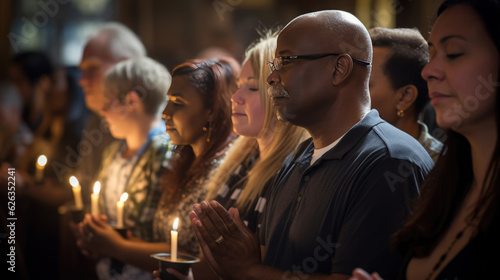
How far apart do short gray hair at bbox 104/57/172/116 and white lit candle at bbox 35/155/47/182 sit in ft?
3.25

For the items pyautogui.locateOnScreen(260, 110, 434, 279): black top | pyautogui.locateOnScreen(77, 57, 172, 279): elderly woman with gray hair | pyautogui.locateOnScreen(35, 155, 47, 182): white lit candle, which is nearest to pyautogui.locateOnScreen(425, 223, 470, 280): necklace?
pyautogui.locateOnScreen(260, 110, 434, 279): black top

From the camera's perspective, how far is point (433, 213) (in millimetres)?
1481

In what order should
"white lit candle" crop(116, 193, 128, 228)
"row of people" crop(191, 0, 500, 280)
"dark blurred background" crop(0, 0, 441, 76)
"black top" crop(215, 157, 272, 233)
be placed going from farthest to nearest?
"dark blurred background" crop(0, 0, 441, 76) → "white lit candle" crop(116, 193, 128, 228) → "black top" crop(215, 157, 272, 233) → "row of people" crop(191, 0, 500, 280)

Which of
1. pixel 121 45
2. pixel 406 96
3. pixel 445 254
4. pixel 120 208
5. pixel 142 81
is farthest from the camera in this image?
pixel 121 45

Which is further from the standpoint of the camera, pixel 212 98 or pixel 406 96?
pixel 212 98

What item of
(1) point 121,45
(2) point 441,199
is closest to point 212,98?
(2) point 441,199

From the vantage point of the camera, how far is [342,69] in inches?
67.4

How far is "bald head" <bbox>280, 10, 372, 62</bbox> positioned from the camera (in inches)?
67.4

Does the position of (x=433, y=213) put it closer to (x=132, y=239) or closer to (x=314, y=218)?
(x=314, y=218)

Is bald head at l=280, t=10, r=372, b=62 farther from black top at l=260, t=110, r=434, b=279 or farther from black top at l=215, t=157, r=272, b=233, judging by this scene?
black top at l=215, t=157, r=272, b=233

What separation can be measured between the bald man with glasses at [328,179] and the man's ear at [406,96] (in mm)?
310

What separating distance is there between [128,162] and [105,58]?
671 millimetres

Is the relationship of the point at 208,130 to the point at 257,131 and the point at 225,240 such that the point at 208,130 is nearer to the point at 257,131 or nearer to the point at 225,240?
the point at 257,131

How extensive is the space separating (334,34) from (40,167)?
2.50m
